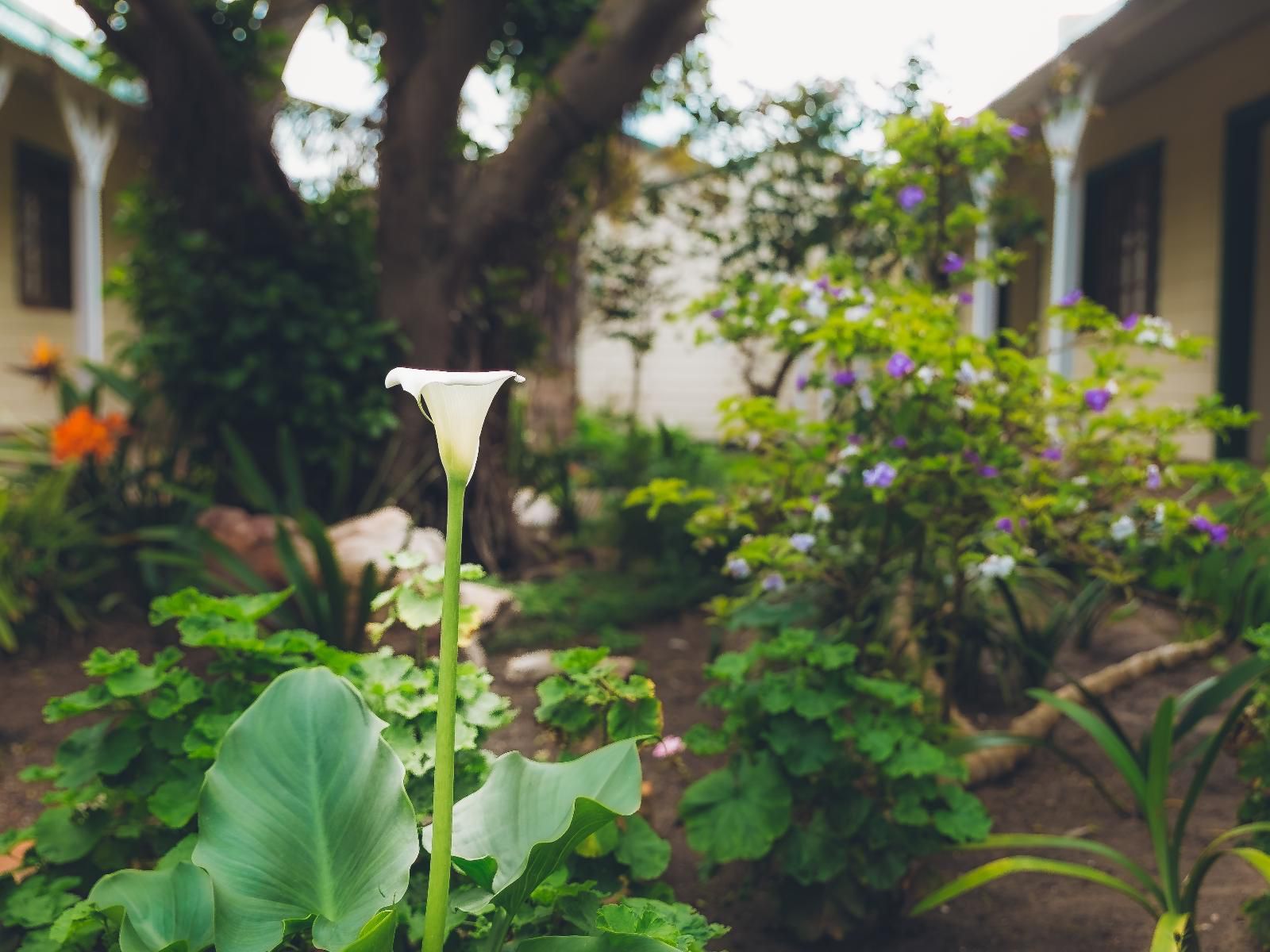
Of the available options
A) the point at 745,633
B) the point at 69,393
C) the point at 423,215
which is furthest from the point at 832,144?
the point at 69,393

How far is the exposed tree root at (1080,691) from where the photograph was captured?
3412mm

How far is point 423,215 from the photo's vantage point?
523 cm

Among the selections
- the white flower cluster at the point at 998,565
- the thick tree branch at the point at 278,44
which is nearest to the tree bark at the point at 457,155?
the thick tree branch at the point at 278,44

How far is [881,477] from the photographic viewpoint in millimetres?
2844

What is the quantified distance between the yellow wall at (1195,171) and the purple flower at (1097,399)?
438cm

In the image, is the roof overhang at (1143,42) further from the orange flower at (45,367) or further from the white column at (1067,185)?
the orange flower at (45,367)

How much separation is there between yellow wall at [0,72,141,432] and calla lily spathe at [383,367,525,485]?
10.1 metres

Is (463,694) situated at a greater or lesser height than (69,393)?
lesser

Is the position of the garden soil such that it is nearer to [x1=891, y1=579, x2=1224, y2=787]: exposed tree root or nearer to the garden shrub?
[x1=891, y1=579, x2=1224, y2=787]: exposed tree root

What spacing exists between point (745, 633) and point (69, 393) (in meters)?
3.77

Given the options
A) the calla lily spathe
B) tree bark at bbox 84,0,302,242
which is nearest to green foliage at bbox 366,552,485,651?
the calla lily spathe

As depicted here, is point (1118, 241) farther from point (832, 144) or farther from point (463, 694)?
point (463, 694)

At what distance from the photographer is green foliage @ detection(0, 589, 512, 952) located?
5.96ft

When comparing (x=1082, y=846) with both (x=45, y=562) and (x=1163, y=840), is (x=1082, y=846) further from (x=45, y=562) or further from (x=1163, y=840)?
(x=45, y=562)
